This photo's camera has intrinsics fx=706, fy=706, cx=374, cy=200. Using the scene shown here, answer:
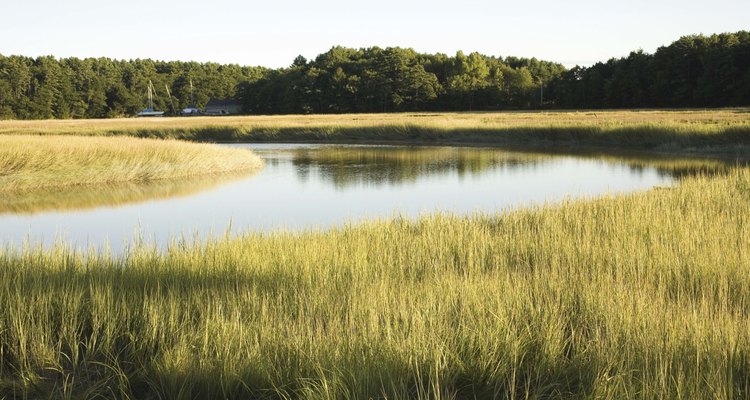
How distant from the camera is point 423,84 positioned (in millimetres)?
80875

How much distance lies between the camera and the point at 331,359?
3.80 m

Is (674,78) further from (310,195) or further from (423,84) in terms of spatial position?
(310,195)

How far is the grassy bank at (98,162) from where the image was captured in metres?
16.4

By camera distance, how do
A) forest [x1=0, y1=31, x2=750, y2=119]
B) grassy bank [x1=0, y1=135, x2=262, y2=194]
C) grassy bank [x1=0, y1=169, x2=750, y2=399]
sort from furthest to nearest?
forest [x1=0, y1=31, x2=750, y2=119] → grassy bank [x1=0, y1=135, x2=262, y2=194] → grassy bank [x1=0, y1=169, x2=750, y2=399]

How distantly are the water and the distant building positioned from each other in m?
79.3

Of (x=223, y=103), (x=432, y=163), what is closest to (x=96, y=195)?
(x=432, y=163)

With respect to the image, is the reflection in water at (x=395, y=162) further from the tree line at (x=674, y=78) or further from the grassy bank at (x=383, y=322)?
the tree line at (x=674, y=78)

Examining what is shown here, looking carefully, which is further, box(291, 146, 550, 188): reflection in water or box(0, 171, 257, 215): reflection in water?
box(291, 146, 550, 188): reflection in water

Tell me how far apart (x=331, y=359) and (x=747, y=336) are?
7.63 ft

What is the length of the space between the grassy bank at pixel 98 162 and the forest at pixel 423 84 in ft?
168

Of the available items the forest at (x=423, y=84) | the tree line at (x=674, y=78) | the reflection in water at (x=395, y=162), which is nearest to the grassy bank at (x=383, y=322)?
the reflection in water at (x=395, y=162)

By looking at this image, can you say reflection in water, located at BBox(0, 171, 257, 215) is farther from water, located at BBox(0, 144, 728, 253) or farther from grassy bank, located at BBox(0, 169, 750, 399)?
grassy bank, located at BBox(0, 169, 750, 399)

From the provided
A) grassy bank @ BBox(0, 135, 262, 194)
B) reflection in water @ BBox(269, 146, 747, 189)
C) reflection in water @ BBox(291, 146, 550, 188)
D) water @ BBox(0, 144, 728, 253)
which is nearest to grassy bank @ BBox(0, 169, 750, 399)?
water @ BBox(0, 144, 728, 253)

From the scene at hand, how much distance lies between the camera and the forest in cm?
6250
